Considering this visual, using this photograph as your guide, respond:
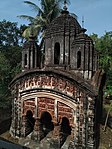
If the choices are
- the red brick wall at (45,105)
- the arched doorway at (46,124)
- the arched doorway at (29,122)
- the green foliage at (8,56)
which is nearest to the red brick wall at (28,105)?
the arched doorway at (29,122)

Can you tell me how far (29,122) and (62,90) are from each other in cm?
353

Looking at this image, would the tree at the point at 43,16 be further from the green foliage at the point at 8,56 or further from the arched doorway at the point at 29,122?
the arched doorway at the point at 29,122

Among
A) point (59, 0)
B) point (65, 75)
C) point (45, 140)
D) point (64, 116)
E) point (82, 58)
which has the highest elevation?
point (59, 0)

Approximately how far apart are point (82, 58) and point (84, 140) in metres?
4.20

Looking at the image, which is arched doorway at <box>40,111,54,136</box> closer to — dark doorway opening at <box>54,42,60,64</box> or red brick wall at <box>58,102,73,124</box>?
red brick wall at <box>58,102,73,124</box>

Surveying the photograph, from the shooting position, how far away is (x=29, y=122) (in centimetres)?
1245

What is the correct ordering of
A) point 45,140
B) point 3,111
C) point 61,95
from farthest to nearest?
point 3,111 < point 45,140 < point 61,95

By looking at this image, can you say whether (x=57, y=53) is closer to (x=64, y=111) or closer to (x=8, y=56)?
(x=64, y=111)

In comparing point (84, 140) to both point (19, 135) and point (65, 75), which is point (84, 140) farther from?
point (19, 135)

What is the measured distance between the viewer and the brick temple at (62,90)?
387 inches

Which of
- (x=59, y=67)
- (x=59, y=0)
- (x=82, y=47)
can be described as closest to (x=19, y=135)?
(x=59, y=67)

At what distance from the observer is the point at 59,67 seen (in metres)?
11.8

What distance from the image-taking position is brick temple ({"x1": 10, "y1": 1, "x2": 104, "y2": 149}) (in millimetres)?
9836

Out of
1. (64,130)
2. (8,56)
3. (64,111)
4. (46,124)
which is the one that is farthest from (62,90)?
(8,56)
